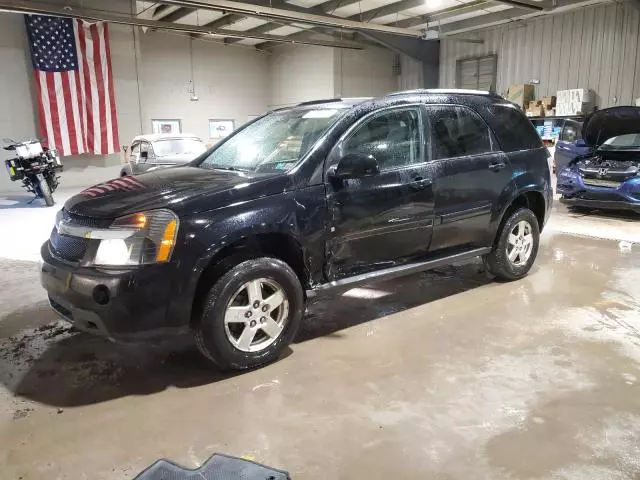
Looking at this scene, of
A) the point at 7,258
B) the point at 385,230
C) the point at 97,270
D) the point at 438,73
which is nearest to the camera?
the point at 97,270

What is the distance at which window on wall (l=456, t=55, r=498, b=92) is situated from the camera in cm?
1492

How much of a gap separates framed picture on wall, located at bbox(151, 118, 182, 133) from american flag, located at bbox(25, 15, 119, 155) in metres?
5.08

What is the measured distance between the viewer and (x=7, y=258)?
19.2ft

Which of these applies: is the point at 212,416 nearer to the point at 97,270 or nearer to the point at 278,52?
the point at 97,270

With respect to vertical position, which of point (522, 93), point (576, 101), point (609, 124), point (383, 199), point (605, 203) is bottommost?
point (605, 203)

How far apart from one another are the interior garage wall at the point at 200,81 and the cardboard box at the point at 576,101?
11467mm

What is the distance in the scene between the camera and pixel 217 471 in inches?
83.7

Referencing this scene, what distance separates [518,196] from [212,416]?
10.7 ft

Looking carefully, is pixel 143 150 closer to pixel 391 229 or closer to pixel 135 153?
pixel 135 153

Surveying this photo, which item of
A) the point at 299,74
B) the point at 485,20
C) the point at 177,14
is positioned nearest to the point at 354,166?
the point at 485,20

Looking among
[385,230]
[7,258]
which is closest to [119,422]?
[385,230]

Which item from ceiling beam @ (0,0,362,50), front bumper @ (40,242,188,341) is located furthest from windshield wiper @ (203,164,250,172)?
ceiling beam @ (0,0,362,50)

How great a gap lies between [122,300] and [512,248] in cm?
343

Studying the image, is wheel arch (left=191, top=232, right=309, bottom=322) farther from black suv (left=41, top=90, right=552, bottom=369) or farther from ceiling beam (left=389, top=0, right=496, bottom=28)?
ceiling beam (left=389, top=0, right=496, bottom=28)
